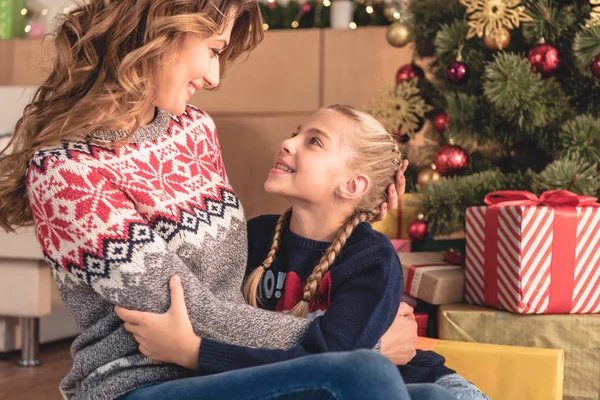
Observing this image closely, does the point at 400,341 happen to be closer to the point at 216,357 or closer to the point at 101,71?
the point at 216,357

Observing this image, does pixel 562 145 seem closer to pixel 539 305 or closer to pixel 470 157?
pixel 470 157

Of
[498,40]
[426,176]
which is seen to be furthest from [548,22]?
[426,176]

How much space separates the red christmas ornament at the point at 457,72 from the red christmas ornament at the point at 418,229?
0.40 m

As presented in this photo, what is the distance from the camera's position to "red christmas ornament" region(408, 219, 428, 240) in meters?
2.33

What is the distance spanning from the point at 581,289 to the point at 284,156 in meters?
0.83

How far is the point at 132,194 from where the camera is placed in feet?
4.00

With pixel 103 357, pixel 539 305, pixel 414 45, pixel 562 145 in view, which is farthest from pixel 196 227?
pixel 414 45

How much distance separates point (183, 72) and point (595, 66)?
1135 millimetres

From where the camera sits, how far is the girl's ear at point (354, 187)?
4.75 feet

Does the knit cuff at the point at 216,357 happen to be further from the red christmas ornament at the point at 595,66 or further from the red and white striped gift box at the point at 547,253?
the red christmas ornament at the point at 595,66

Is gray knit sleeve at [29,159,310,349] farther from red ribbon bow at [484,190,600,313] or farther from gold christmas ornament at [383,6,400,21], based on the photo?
gold christmas ornament at [383,6,400,21]

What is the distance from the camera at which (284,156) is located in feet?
4.77

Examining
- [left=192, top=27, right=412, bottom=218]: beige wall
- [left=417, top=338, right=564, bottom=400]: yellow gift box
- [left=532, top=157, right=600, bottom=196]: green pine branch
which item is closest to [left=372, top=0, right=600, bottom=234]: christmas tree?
[left=532, top=157, right=600, bottom=196]: green pine branch

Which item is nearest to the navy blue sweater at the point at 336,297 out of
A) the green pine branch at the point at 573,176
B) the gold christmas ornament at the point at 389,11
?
the green pine branch at the point at 573,176
